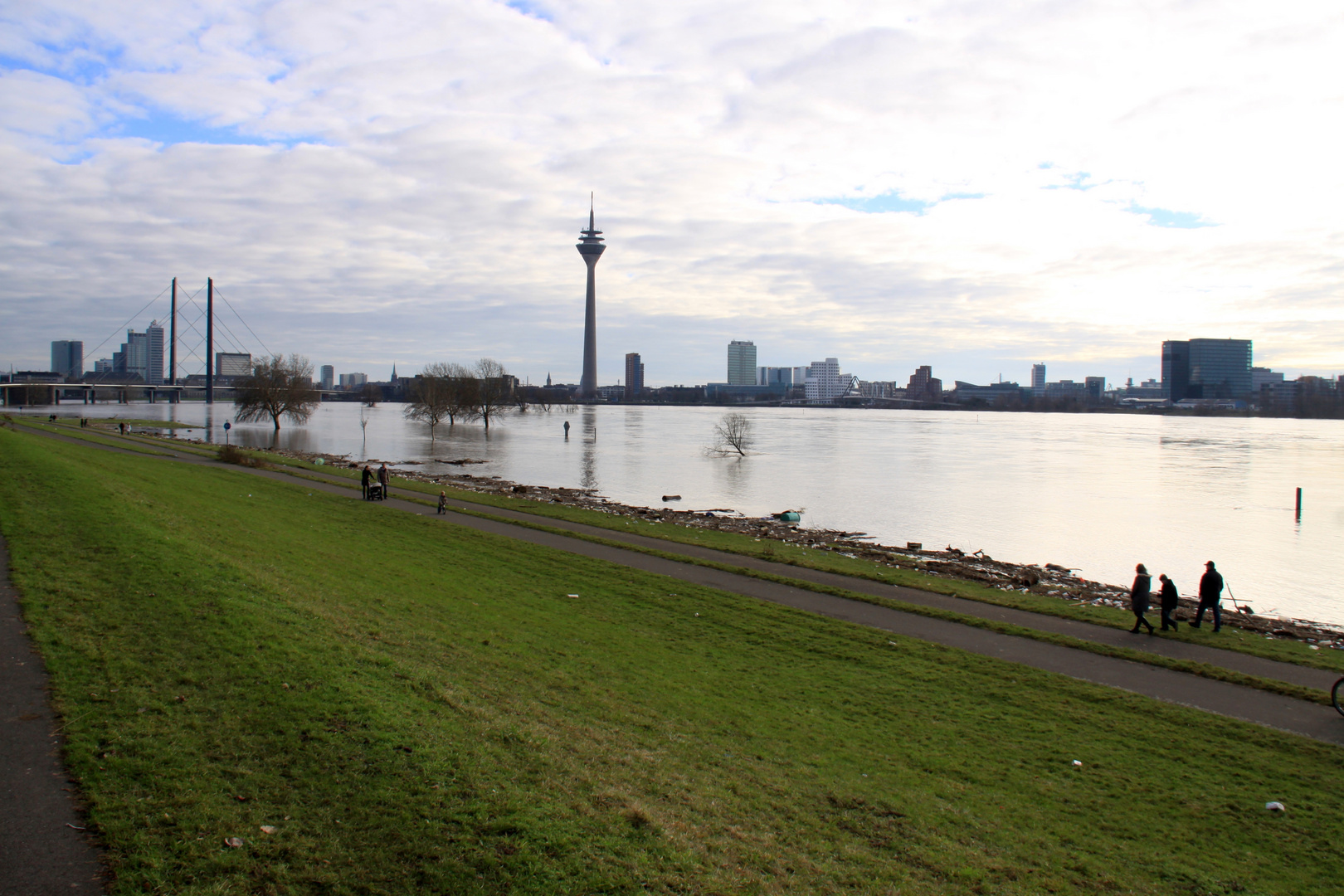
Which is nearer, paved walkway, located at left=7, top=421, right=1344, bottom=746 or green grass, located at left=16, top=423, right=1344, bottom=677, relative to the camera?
paved walkway, located at left=7, top=421, right=1344, bottom=746

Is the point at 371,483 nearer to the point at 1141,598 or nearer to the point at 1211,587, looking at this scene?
the point at 1141,598

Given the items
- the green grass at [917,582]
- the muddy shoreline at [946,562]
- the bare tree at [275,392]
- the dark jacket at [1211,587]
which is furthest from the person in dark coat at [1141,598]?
the bare tree at [275,392]

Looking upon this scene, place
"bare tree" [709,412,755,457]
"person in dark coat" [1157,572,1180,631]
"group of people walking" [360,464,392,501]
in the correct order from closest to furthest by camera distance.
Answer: "person in dark coat" [1157,572,1180,631] → "group of people walking" [360,464,392,501] → "bare tree" [709,412,755,457]

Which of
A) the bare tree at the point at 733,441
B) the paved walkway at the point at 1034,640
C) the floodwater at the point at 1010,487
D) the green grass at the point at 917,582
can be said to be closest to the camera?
the paved walkway at the point at 1034,640

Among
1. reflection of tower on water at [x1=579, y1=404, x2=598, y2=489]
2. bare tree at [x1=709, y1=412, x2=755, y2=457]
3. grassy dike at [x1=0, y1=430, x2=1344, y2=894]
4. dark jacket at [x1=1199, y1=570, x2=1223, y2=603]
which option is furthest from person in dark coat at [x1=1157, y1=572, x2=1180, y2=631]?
bare tree at [x1=709, y1=412, x2=755, y2=457]

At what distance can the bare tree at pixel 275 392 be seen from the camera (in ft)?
262

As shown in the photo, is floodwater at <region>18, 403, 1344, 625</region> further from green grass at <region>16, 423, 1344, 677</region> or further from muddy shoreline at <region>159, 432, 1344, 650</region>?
green grass at <region>16, 423, 1344, 677</region>

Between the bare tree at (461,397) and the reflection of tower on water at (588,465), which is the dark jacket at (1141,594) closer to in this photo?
the reflection of tower on water at (588,465)

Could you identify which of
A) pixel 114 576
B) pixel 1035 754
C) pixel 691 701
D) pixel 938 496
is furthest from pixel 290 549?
pixel 938 496

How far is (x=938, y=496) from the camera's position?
40875 millimetres

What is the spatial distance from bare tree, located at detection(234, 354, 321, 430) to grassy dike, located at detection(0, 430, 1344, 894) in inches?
2877

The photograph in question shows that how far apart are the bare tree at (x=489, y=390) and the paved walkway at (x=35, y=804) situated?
3497 inches

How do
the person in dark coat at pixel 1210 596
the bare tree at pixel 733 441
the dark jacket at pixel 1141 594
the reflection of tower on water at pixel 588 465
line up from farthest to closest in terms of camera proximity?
the bare tree at pixel 733 441
the reflection of tower on water at pixel 588 465
the person in dark coat at pixel 1210 596
the dark jacket at pixel 1141 594

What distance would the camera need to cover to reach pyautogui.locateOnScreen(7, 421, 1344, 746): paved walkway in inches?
426
